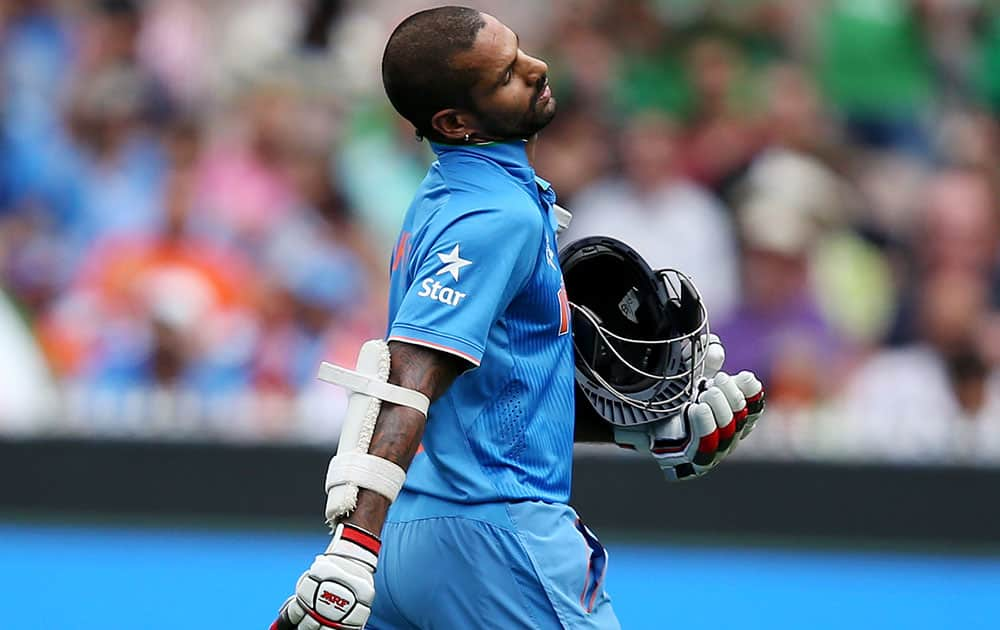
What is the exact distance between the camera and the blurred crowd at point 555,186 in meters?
8.00

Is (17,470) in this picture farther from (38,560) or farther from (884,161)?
(884,161)

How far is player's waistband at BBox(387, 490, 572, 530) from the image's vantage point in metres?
3.39

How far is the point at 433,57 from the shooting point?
3.37 meters

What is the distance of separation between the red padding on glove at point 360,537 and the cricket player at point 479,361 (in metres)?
0.22

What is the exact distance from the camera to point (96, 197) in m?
8.88

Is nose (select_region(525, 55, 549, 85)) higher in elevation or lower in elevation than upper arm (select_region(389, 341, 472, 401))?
higher

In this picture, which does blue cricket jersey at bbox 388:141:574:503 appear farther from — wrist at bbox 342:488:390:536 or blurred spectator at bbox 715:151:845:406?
blurred spectator at bbox 715:151:845:406

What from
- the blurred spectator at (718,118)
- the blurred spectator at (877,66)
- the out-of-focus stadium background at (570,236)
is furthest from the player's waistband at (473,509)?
the blurred spectator at (877,66)

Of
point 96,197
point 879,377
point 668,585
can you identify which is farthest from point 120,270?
point 879,377

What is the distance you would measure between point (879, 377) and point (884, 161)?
1.46m

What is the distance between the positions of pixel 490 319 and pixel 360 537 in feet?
1.63

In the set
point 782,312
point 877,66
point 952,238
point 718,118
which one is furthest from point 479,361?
point 877,66

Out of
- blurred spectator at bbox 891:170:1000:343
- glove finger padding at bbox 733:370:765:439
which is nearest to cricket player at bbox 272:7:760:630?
glove finger padding at bbox 733:370:765:439

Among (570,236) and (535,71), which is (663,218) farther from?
(535,71)
